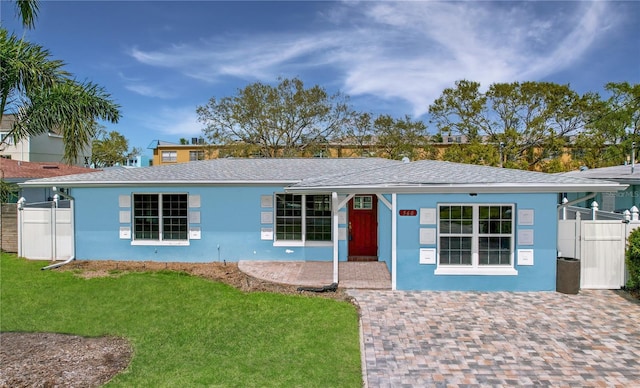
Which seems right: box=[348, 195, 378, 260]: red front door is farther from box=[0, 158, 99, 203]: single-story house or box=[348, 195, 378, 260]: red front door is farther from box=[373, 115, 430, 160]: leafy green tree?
box=[373, 115, 430, 160]: leafy green tree

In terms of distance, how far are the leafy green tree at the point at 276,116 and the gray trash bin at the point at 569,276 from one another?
28479 millimetres

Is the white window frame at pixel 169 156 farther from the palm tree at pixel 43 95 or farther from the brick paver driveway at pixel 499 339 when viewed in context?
the brick paver driveway at pixel 499 339

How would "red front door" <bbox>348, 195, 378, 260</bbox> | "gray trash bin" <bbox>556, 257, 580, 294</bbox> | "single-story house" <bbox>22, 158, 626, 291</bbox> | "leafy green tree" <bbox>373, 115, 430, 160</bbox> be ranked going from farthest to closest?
"leafy green tree" <bbox>373, 115, 430, 160</bbox> < "red front door" <bbox>348, 195, 378, 260</bbox> < "single-story house" <bbox>22, 158, 626, 291</bbox> < "gray trash bin" <bbox>556, 257, 580, 294</bbox>

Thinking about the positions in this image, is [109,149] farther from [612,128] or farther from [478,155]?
[612,128]

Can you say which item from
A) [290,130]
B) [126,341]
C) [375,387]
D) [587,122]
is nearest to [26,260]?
[126,341]

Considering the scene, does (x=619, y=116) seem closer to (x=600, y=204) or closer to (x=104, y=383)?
(x=600, y=204)

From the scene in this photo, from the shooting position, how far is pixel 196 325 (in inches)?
275

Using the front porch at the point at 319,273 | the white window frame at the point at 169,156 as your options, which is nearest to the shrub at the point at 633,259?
the front porch at the point at 319,273

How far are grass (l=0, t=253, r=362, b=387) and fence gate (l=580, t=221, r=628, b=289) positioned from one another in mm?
6190

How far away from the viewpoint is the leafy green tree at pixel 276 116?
35.3m

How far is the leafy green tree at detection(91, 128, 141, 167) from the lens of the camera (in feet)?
178

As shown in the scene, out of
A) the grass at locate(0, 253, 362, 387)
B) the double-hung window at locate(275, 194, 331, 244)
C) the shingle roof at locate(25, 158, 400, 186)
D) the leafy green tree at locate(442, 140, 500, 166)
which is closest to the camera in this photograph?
the grass at locate(0, 253, 362, 387)

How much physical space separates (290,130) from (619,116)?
28.7 metres

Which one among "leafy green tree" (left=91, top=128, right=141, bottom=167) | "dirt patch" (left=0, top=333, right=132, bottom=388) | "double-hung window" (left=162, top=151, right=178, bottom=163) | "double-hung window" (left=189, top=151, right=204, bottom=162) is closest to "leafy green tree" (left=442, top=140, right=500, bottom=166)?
"dirt patch" (left=0, top=333, right=132, bottom=388)
